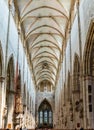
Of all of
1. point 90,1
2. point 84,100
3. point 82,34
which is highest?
point 90,1

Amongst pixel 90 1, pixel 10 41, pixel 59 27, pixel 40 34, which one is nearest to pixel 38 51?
pixel 40 34

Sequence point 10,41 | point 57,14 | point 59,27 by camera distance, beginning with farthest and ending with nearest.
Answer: point 59,27, point 57,14, point 10,41

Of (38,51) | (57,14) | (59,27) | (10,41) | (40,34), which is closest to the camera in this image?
(10,41)

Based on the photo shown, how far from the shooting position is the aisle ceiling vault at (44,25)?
28.2 m

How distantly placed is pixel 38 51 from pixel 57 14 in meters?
13.4

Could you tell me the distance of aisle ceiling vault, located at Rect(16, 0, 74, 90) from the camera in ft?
92.5

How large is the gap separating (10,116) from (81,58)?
882 centimetres

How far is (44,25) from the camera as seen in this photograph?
3366 centimetres

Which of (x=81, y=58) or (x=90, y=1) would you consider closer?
(x=90, y=1)

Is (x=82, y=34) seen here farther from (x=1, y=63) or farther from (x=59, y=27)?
(x=59, y=27)

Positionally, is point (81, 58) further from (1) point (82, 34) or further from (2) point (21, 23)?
(2) point (21, 23)

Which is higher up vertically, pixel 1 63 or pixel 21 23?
pixel 21 23

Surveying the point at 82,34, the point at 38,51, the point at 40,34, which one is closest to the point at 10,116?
the point at 82,34

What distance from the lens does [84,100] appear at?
64.0 feet
